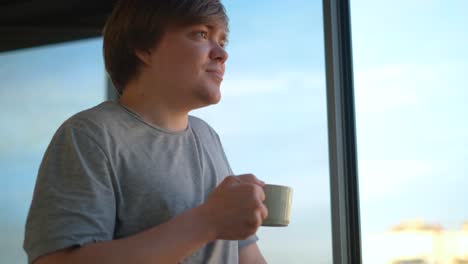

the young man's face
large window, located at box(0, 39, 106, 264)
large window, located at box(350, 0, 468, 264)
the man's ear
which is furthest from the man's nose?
large window, located at box(0, 39, 106, 264)

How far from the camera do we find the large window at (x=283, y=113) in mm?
1901

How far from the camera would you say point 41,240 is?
79cm

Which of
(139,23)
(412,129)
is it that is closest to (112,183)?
(139,23)

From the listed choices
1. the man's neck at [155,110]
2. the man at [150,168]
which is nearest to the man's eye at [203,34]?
the man at [150,168]

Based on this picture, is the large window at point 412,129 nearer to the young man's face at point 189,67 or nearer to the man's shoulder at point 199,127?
the man's shoulder at point 199,127

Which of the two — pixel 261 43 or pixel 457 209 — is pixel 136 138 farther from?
pixel 261 43

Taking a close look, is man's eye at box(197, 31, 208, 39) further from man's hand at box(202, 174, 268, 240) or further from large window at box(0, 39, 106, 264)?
large window at box(0, 39, 106, 264)

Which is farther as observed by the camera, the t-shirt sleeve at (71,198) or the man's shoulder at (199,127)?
the man's shoulder at (199,127)

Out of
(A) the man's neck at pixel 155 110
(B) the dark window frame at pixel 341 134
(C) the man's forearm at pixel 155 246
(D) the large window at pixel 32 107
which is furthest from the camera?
(D) the large window at pixel 32 107

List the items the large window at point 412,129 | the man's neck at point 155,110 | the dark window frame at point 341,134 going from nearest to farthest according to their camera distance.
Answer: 1. the man's neck at point 155,110
2. the large window at point 412,129
3. the dark window frame at point 341,134

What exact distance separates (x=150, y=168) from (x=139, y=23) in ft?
0.83

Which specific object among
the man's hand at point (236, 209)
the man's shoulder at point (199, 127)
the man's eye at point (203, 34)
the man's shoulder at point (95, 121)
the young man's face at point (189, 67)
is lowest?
the man's hand at point (236, 209)

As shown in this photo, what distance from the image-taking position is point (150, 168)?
2.97ft

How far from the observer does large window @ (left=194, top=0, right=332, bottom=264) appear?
190 cm
